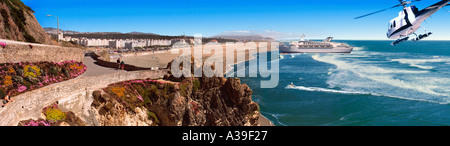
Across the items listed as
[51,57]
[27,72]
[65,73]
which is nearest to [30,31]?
[51,57]

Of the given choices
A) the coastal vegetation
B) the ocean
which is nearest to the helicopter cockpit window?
the ocean

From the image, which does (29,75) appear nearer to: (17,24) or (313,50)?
(17,24)

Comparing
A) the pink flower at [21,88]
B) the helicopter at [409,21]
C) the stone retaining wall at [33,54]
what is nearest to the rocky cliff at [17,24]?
the stone retaining wall at [33,54]

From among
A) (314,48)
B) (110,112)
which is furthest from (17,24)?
(314,48)

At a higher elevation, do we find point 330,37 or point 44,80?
point 330,37

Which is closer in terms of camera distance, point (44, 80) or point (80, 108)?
point (80, 108)

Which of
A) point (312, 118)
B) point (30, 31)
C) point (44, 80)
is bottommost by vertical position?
point (312, 118)
